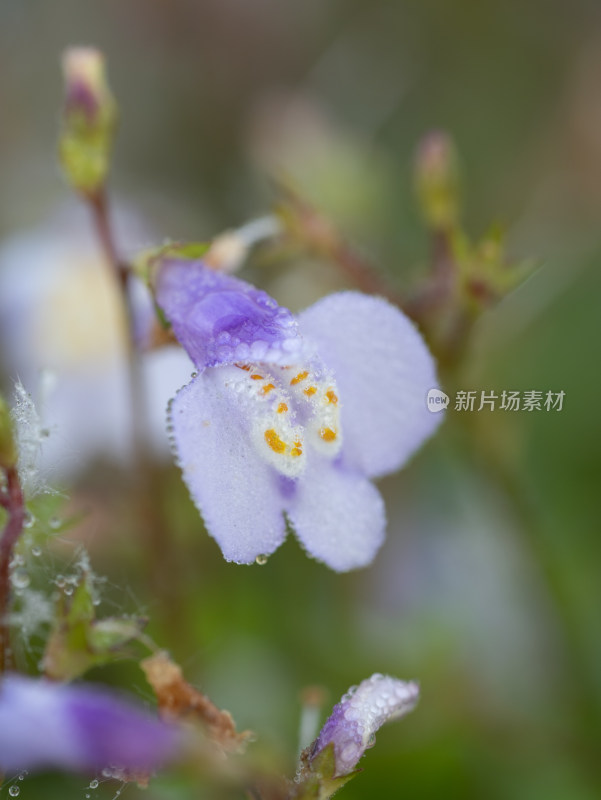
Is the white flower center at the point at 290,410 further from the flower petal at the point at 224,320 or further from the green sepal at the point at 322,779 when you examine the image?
the green sepal at the point at 322,779

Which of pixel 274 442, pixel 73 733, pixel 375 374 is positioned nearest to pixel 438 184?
pixel 375 374

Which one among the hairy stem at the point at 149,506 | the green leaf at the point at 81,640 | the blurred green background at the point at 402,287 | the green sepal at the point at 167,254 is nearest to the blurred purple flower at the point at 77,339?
the blurred green background at the point at 402,287

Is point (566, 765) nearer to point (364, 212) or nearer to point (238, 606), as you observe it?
point (238, 606)

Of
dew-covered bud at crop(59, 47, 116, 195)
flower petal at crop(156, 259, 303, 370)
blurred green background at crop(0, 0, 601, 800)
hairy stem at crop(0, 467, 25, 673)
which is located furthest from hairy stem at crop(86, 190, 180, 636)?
hairy stem at crop(0, 467, 25, 673)

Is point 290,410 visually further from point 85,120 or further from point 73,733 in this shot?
point 85,120

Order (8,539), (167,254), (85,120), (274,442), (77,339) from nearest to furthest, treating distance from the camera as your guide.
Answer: (8,539), (274,442), (167,254), (85,120), (77,339)

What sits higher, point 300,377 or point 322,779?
point 300,377
